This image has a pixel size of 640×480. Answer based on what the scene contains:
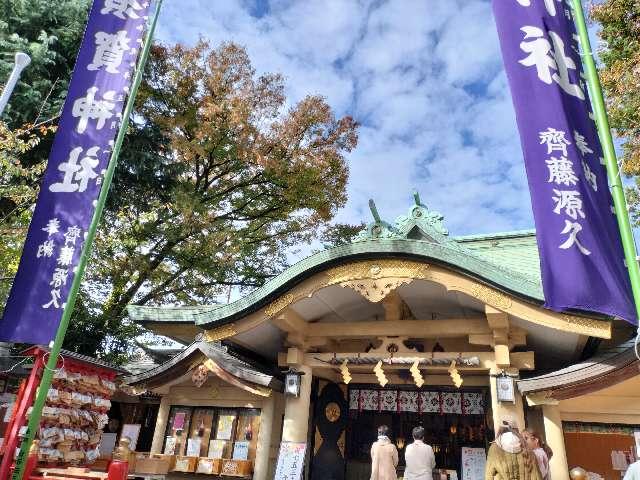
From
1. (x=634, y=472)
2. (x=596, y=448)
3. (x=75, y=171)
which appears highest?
(x=75, y=171)

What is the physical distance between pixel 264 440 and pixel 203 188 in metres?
11.9

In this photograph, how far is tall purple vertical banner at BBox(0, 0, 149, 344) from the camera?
21.5ft

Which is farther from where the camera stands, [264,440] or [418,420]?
[418,420]

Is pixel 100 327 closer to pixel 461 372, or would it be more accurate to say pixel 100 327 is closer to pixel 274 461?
pixel 274 461

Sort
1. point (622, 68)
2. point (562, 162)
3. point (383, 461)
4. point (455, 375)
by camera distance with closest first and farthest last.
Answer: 1. point (562, 162)
2. point (383, 461)
3. point (455, 375)
4. point (622, 68)

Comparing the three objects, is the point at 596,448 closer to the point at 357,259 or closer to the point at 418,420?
the point at 418,420

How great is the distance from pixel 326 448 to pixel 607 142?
10162 mm

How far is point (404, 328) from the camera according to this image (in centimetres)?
1010

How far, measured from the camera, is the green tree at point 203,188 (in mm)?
17312

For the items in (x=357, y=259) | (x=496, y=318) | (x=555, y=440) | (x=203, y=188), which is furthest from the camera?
(x=203, y=188)

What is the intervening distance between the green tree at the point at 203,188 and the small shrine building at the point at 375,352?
242 inches

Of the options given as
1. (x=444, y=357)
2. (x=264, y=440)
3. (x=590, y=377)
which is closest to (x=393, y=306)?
(x=444, y=357)

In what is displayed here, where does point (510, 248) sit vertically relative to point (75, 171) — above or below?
above

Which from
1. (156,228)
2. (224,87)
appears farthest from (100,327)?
(224,87)
